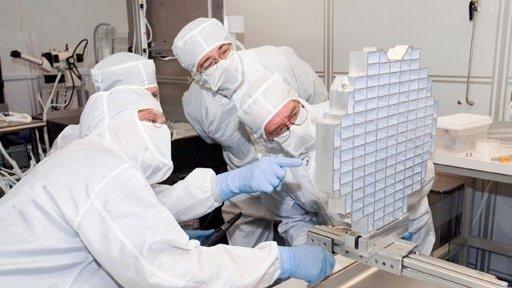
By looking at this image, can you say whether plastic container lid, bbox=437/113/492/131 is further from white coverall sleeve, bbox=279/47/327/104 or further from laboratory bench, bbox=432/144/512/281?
white coverall sleeve, bbox=279/47/327/104

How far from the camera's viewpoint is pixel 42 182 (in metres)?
0.89

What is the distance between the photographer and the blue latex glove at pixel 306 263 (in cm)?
99

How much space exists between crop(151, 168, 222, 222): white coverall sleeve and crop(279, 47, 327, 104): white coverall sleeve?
1229mm

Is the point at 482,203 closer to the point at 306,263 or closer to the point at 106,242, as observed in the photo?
the point at 306,263

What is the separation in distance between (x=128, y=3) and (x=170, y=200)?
3.17 m

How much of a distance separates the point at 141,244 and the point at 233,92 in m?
1.42

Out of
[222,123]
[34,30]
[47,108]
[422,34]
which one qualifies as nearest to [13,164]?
[47,108]

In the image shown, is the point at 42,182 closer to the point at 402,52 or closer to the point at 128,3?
the point at 402,52

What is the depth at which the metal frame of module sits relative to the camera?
0.79 m

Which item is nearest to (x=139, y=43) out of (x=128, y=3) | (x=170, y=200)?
(x=128, y=3)

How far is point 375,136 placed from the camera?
2.78 ft

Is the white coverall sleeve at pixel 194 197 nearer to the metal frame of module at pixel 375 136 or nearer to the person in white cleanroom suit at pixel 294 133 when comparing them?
the person in white cleanroom suit at pixel 294 133

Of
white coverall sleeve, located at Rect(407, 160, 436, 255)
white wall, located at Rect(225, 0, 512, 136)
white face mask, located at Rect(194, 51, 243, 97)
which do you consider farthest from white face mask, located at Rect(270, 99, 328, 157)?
white wall, located at Rect(225, 0, 512, 136)

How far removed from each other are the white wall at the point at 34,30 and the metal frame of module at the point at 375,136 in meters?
3.41
